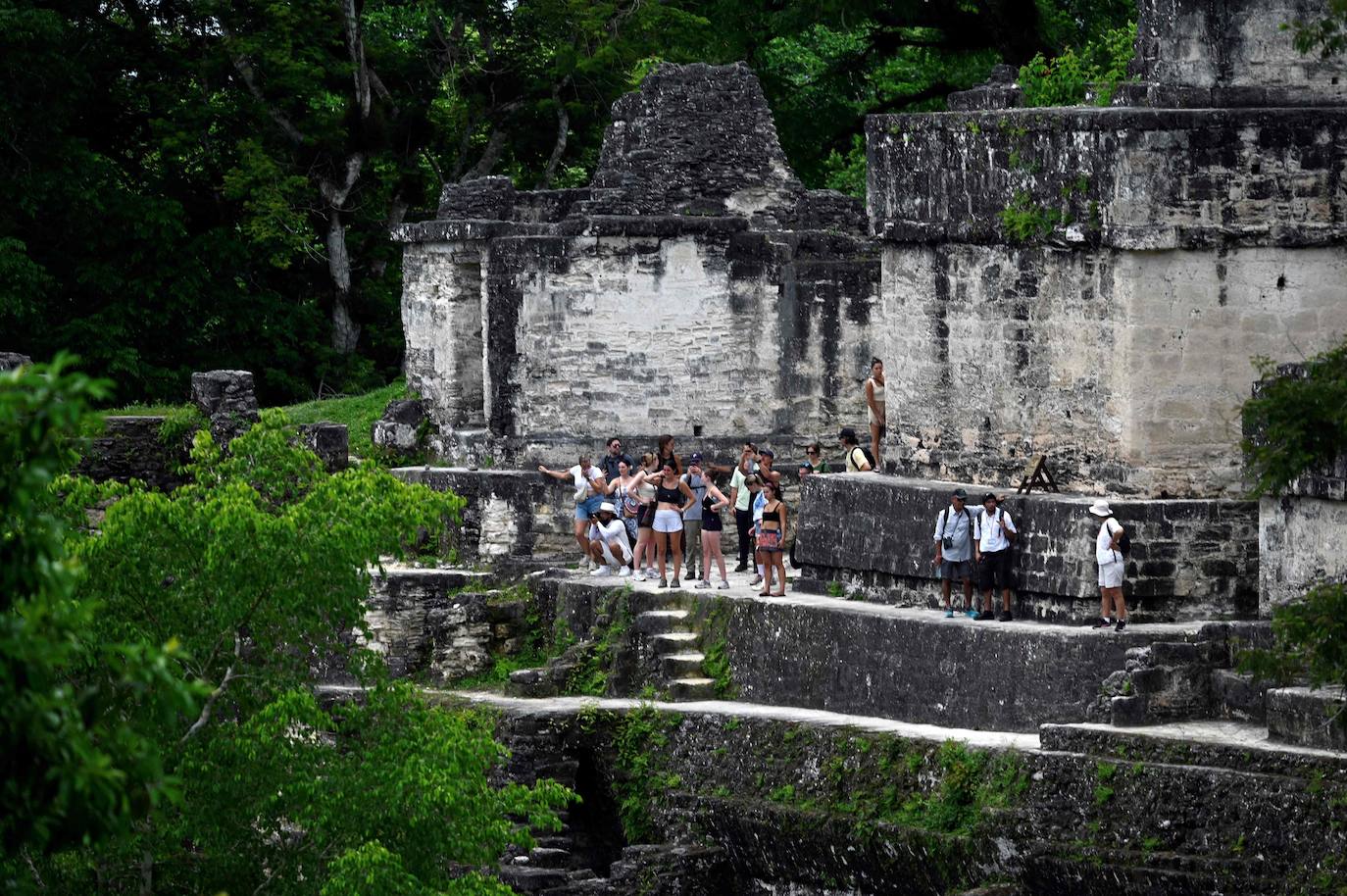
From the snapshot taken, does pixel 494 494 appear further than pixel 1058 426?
Yes

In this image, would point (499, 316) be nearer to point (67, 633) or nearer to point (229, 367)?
point (229, 367)

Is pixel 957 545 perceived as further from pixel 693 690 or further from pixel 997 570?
pixel 693 690

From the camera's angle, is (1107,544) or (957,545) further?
(957,545)

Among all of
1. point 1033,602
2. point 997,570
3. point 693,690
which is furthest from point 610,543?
point 1033,602

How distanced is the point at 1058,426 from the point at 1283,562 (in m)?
3.12

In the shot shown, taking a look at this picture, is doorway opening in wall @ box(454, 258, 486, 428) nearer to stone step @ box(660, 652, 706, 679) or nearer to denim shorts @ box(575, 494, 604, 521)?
denim shorts @ box(575, 494, 604, 521)

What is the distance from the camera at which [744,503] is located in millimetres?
34500

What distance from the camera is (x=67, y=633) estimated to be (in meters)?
16.8

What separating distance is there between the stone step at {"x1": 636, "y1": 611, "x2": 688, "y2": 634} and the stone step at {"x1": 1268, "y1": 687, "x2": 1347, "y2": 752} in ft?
28.2

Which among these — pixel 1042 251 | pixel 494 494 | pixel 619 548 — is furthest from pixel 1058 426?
pixel 494 494

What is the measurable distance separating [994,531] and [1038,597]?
2.31 ft

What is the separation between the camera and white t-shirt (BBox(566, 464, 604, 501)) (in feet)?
117

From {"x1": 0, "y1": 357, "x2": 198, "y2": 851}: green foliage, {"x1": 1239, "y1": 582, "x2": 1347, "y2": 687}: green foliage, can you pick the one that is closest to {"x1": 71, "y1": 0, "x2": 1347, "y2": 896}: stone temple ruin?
{"x1": 1239, "y1": 582, "x2": 1347, "y2": 687}: green foliage

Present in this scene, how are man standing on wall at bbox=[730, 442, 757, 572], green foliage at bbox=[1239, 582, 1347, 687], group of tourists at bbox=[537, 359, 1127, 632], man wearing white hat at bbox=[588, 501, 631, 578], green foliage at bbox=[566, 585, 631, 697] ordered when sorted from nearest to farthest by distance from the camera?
green foliage at bbox=[1239, 582, 1347, 687]
group of tourists at bbox=[537, 359, 1127, 632]
green foliage at bbox=[566, 585, 631, 697]
man standing on wall at bbox=[730, 442, 757, 572]
man wearing white hat at bbox=[588, 501, 631, 578]
